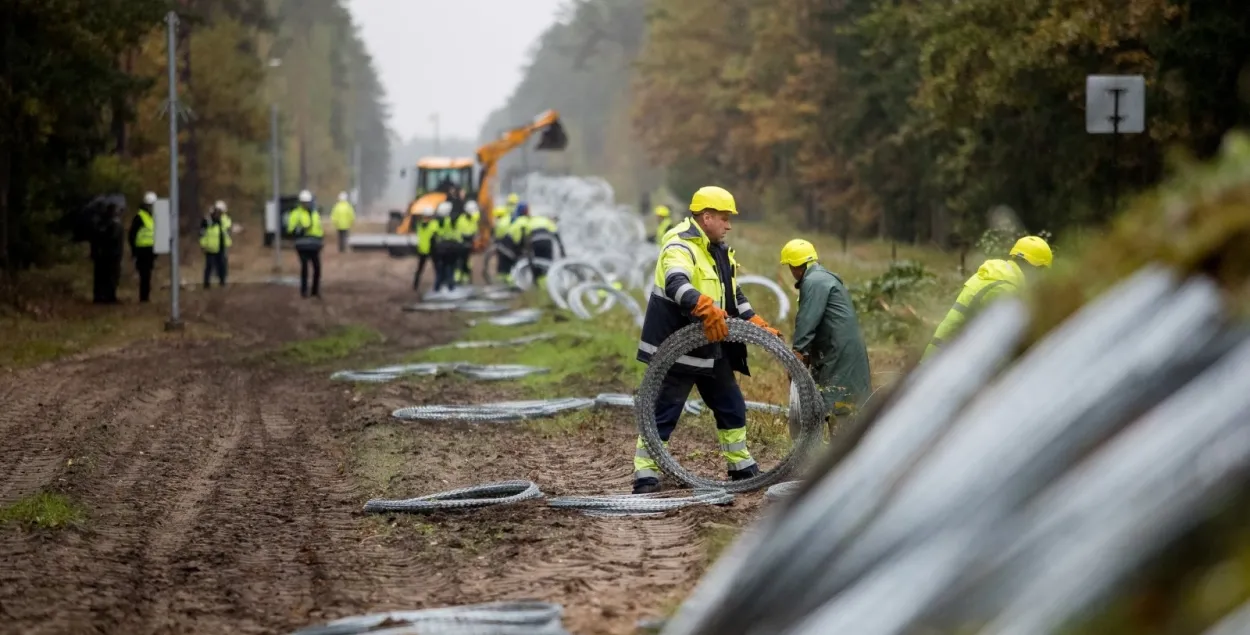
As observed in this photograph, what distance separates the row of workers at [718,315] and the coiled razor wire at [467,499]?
0.72 meters

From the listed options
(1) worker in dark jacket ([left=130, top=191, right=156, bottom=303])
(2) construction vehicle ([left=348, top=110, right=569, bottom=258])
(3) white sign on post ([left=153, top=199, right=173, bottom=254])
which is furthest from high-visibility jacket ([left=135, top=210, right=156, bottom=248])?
(2) construction vehicle ([left=348, top=110, right=569, bottom=258])

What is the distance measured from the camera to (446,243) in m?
29.8

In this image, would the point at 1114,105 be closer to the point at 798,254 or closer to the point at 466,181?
the point at 798,254

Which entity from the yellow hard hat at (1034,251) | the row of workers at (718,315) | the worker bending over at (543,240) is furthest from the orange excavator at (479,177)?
the yellow hard hat at (1034,251)

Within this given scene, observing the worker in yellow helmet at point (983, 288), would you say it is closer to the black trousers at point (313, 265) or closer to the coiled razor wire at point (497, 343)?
the coiled razor wire at point (497, 343)

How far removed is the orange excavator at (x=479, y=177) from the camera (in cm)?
3866

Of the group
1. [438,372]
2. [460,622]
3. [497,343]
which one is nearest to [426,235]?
[497,343]

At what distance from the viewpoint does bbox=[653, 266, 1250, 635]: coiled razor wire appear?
4152 millimetres

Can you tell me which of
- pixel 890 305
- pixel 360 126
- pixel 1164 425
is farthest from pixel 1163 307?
pixel 360 126

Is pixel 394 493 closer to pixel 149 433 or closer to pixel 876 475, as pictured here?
pixel 149 433

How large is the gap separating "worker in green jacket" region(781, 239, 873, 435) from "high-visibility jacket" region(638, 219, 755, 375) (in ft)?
2.64

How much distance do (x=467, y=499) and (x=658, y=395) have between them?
1.27 meters

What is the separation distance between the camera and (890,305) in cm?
2095

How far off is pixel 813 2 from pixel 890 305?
33.8 m
